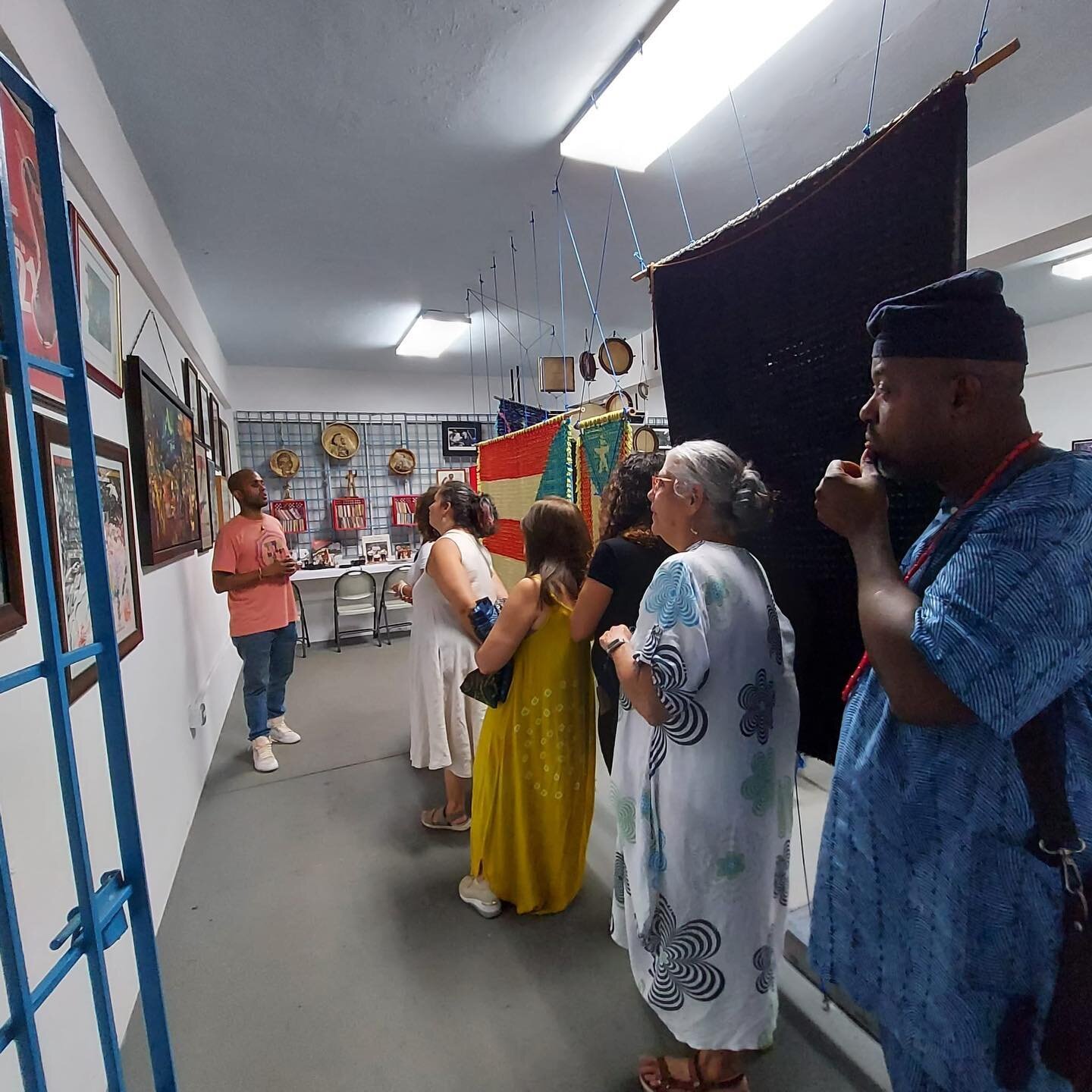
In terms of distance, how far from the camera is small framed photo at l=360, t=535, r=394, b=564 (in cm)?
599

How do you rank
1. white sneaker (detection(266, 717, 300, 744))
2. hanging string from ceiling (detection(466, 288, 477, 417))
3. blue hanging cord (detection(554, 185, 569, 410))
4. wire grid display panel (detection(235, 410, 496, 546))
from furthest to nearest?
wire grid display panel (detection(235, 410, 496, 546)) < hanging string from ceiling (detection(466, 288, 477, 417)) < white sneaker (detection(266, 717, 300, 744)) < blue hanging cord (detection(554, 185, 569, 410))

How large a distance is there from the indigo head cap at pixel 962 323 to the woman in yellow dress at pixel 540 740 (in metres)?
1.07

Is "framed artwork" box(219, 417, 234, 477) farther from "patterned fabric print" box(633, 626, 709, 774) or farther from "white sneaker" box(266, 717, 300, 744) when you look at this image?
"patterned fabric print" box(633, 626, 709, 774)

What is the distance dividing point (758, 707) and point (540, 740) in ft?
2.59

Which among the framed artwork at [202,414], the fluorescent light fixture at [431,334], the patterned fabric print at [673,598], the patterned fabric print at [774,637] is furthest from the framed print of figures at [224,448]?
the patterned fabric print at [774,637]

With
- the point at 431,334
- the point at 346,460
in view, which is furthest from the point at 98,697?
the point at 346,460

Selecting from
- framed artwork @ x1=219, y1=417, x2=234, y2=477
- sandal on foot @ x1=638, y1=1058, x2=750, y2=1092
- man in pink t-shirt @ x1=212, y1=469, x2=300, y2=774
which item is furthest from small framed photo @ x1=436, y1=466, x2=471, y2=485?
sandal on foot @ x1=638, y1=1058, x2=750, y2=1092

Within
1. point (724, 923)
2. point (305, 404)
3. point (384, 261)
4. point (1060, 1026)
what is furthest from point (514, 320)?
point (1060, 1026)

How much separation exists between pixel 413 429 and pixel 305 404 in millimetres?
1134

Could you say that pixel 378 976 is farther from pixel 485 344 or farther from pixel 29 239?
pixel 485 344

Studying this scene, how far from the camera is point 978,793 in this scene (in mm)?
687

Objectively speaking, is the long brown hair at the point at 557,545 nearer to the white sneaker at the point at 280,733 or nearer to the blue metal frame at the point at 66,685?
the blue metal frame at the point at 66,685

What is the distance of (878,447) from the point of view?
82 centimetres

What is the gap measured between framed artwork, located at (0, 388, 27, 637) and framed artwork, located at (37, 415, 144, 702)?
99mm
